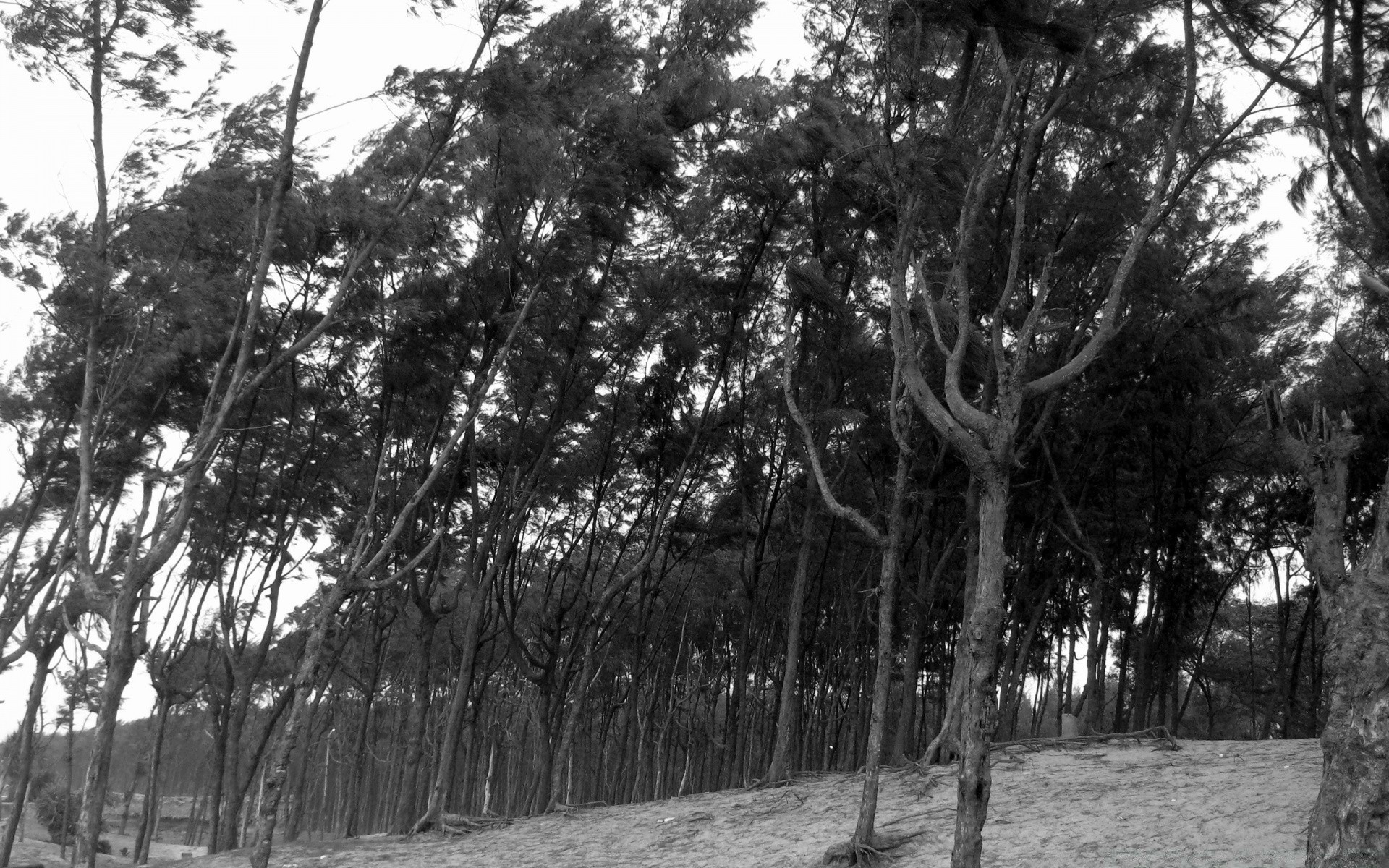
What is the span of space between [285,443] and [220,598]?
10.1 ft

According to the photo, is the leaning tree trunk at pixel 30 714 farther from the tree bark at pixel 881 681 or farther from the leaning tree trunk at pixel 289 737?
the tree bark at pixel 881 681

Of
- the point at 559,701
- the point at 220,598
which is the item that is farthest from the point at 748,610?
the point at 220,598

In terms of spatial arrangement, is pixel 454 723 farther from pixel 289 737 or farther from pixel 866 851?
pixel 866 851

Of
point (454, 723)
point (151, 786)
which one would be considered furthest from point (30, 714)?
point (454, 723)

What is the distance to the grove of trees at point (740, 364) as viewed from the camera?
1002 cm

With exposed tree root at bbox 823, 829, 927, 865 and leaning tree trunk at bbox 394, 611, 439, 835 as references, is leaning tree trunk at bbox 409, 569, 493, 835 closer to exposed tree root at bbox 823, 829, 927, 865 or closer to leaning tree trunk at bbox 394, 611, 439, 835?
leaning tree trunk at bbox 394, 611, 439, 835

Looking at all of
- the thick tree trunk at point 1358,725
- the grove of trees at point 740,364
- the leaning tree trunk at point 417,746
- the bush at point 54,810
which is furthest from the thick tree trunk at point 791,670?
the bush at point 54,810

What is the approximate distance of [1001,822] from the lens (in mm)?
10664

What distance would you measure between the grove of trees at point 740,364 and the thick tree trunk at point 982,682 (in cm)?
3

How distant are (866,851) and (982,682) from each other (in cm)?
408

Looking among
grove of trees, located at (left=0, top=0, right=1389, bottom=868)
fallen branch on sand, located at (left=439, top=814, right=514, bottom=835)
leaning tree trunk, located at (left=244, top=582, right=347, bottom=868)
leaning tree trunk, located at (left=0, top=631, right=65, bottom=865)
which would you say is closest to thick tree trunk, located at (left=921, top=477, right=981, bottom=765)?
grove of trees, located at (left=0, top=0, right=1389, bottom=868)

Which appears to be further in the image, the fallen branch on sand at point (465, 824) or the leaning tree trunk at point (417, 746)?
the leaning tree trunk at point (417, 746)

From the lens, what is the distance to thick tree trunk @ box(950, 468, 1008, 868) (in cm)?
627

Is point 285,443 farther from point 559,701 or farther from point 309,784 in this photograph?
point 309,784
